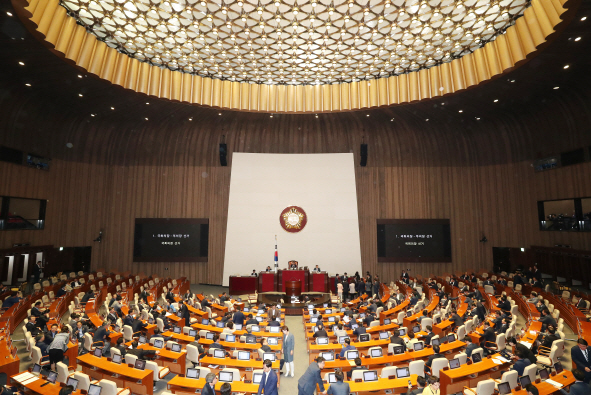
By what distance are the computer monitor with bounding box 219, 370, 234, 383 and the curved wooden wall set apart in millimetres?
10770

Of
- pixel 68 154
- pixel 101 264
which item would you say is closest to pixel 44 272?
pixel 101 264

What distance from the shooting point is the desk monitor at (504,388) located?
5652mm

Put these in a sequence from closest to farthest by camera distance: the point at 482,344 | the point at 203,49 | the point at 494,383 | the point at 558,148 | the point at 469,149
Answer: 1. the point at 494,383
2. the point at 482,344
3. the point at 203,49
4. the point at 558,148
5. the point at 469,149

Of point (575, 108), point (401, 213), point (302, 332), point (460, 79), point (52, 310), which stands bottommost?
point (302, 332)

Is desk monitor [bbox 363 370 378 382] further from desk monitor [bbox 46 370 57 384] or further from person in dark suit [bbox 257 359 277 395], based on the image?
desk monitor [bbox 46 370 57 384]

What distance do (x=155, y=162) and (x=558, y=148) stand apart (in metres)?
21.8

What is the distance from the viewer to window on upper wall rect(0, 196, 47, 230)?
16.4 meters

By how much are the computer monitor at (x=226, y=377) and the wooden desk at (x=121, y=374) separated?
145cm

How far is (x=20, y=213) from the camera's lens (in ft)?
64.5

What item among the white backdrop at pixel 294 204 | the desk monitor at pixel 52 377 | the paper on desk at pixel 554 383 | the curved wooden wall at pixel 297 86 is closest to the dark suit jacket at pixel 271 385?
the desk monitor at pixel 52 377

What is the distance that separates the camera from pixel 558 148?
17031 millimetres

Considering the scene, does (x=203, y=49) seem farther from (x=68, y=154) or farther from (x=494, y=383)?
(x=494, y=383)

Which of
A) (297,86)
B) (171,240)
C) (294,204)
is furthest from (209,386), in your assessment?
(171,240)

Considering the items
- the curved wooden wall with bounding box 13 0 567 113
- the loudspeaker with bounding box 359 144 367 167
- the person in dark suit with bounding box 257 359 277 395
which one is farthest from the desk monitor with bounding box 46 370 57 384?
the loudspeaker with bounding box 359 144 367 167
